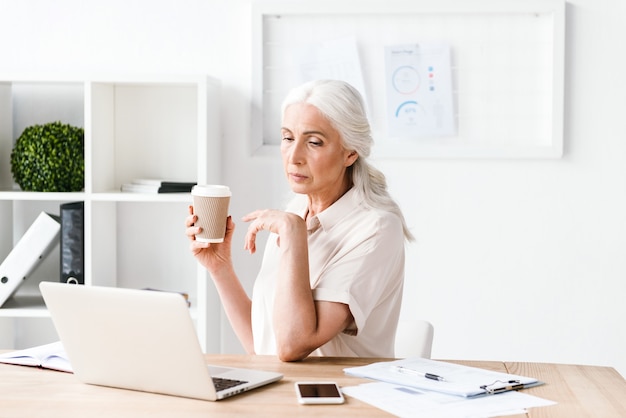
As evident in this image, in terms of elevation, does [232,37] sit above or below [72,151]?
above

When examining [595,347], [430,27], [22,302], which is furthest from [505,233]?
[22,302]

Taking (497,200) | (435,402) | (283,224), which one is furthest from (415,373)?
(497,200)

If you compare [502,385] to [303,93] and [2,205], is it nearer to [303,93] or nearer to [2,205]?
[303,93]

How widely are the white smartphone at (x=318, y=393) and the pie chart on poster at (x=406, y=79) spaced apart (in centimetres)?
182

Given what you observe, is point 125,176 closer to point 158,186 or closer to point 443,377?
point 158,186

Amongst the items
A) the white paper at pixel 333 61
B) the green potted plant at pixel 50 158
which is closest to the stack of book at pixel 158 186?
the green potted plant at pixel 50 158

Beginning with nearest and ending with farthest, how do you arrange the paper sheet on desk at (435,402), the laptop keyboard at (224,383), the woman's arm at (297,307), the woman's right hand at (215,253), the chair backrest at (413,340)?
the paper sheet on desk at (435,402), the laptop keyboard at (224,383), the woman's arm at (297,307), the woman's right hand at (215,253), the chair backrest at (413,340)

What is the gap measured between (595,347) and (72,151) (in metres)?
2.10

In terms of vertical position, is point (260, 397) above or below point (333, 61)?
below

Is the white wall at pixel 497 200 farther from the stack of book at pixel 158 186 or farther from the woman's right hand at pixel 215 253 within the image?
the woman's right hand at pixel 215 253

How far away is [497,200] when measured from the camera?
318 centimetres

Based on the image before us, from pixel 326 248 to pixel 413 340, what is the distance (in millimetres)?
446

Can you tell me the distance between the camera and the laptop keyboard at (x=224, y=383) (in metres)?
1.51

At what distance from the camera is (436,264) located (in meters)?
3.22
